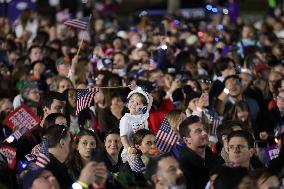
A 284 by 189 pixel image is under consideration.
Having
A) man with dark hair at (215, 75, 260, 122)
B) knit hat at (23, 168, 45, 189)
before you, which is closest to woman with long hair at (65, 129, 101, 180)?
knit hat at (23, 168, 45, 189)

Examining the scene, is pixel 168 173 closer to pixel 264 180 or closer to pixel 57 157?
pixel 264 180

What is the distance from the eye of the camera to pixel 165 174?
26.6 ft

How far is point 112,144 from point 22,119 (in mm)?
1388

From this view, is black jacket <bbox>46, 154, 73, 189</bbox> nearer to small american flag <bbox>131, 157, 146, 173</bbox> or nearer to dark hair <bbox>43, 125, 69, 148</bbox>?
dark hair <bbox>43, 125, 69, 148</bbox>

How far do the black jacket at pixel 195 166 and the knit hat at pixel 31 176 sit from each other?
1772 millimetres

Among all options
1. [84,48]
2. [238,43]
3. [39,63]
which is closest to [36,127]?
[39,63]

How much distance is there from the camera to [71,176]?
9.41m

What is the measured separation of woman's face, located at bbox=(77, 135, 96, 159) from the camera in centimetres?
1005

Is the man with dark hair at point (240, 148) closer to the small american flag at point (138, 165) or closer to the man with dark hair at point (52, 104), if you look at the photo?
the small american flag at point (138, 165)

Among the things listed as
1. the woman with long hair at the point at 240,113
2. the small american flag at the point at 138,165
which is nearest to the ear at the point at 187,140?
the small american flag at the point at 138,165

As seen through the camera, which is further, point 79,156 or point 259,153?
A: point 259,153

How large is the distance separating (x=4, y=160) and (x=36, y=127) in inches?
52.5

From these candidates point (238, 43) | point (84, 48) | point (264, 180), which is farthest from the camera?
point (238, 43)

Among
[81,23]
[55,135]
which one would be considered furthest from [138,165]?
[81,23]
